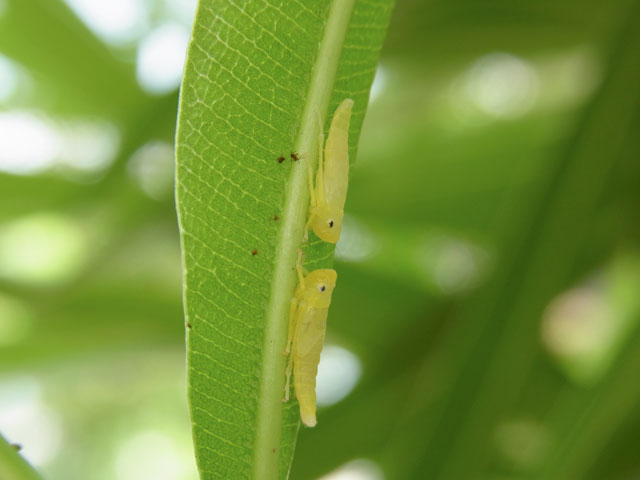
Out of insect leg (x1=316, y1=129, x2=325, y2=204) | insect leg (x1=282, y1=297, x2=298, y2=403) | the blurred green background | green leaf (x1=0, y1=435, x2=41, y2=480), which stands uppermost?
the blurred green background

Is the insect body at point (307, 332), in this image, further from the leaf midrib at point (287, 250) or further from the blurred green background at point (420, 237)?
the blurred green background at point (420, 237)

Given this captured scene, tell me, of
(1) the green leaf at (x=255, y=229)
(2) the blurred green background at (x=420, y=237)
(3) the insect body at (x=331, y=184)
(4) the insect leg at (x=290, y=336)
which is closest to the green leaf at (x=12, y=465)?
(1) the green leaf at (x=255, y=229)

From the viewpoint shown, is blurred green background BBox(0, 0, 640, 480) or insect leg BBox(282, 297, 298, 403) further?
blurred green background BBox(0, 0, 640, 480)

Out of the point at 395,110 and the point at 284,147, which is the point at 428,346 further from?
the point at 284,147

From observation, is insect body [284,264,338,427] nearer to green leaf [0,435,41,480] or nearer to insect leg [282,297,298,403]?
insect leg [282,297,298,403]

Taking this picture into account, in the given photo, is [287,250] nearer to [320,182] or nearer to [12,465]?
[320,182]

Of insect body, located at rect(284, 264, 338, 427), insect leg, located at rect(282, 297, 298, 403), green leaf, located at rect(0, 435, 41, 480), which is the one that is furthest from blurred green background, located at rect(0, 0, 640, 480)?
green leaf, located at rect(0, 435, 41, 480)

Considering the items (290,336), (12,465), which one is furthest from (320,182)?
(12,465)
